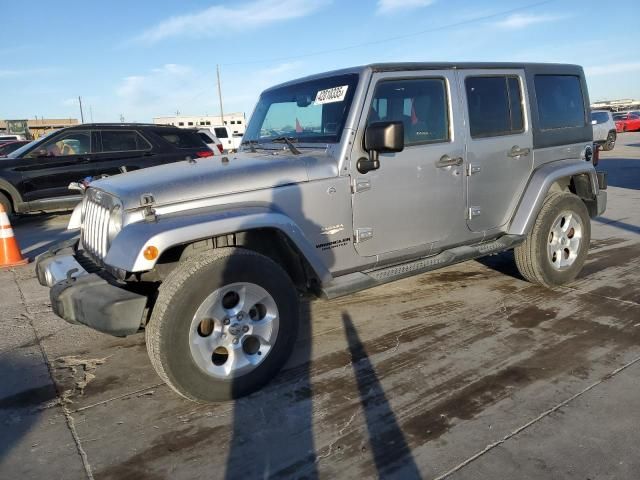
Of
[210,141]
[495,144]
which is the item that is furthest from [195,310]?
[210,141]

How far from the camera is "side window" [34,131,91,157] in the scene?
9.24 meters

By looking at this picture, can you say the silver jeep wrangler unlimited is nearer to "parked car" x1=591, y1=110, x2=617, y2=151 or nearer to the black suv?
the black suv

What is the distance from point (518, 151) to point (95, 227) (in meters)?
3.56

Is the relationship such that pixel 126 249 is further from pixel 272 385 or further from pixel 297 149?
pixel 297 149

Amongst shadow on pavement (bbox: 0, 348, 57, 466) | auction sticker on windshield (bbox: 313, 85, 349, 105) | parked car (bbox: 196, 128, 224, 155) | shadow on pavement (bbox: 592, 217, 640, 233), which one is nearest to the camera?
shadow on pavement (bbox: 0, 348, 57, 466)

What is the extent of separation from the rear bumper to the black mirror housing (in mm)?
1776

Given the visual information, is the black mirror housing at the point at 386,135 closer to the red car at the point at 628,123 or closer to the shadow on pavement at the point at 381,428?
the shadow on pavement at the point at 381,428

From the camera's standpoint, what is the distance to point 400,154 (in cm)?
372

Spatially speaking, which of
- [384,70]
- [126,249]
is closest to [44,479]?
[126,249]

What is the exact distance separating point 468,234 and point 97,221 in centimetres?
296

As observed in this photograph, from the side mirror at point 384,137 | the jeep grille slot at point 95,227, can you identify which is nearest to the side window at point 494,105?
the side mirror at point 384,137

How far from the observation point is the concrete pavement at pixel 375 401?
2.46 m

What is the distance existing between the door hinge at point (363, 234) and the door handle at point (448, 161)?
0.83 meters

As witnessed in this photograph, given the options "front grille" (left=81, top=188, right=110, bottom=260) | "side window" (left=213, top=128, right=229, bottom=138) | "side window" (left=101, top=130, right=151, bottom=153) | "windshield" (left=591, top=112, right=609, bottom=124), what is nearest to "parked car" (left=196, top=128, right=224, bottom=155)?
"side window" (left=101, top=130, right=151, bottom=153)
